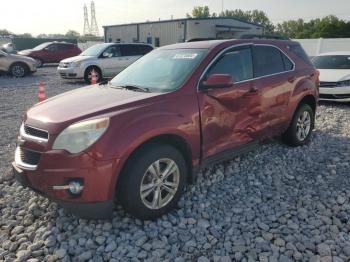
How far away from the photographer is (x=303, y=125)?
6004mm

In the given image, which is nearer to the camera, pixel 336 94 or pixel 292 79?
pixel 292 79

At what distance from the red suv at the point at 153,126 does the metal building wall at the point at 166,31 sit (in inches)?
1146

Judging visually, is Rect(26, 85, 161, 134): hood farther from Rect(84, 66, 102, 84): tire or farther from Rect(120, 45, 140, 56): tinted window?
Rect(120, 45, 140, 56): tinted window

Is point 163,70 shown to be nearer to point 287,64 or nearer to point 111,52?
point 287,64

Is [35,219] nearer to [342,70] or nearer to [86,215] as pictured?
[86,215]

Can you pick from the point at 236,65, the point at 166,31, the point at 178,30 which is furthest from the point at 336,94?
the point at 166,31

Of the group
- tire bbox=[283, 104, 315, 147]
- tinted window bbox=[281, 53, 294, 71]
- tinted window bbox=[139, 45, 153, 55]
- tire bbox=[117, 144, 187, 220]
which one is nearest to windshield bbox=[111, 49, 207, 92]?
tire bbox=[117, 144, 187, 220]

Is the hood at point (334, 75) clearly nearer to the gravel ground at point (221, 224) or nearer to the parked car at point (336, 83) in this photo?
the parked car at point (336, 83)

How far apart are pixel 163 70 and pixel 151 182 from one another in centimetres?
151

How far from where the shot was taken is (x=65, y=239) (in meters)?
3.43

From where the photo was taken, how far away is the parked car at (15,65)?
54.9 feet

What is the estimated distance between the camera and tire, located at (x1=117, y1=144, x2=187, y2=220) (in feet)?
11.1

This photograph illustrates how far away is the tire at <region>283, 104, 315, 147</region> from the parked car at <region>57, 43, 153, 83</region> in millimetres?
9256

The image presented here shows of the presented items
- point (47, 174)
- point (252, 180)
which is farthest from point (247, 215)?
point (47, 174)
